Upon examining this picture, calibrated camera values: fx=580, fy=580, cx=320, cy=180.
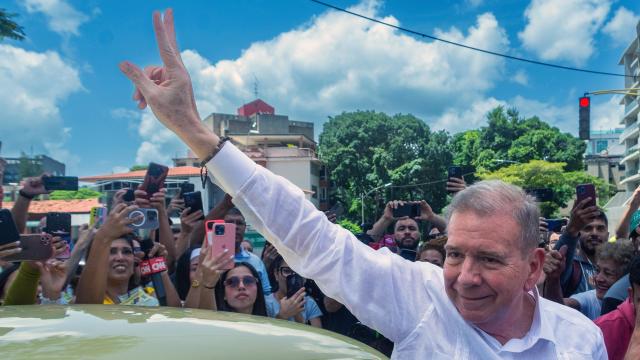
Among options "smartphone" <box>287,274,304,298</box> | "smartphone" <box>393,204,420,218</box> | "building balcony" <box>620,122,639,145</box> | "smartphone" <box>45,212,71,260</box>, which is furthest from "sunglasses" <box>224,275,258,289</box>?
"building balcony" <box>620,122,639,145</box>

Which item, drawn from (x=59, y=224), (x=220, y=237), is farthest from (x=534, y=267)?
(x=59, y=224)

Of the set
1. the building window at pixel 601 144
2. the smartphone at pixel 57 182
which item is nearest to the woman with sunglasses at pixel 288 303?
the smartphone at pixel 57 182

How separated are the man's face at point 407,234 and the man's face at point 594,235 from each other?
1639mm

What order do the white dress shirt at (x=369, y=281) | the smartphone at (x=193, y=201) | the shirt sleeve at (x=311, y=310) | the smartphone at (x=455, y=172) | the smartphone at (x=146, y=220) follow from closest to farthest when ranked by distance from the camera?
1. the white dress shirt at (x=369, y=281)
2. the smartphone at (x=146, y=220)
3. the shirt sleeve at (x=311, y=310)
4. the smartphone at (x=455, y=172)
5. the smartphone at (x=193, y=201)

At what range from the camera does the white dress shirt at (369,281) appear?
1697 mm

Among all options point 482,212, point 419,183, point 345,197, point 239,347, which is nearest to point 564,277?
point 482,212

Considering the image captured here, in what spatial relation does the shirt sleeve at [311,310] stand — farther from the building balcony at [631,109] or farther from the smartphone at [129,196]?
the building balcony at [631,109]

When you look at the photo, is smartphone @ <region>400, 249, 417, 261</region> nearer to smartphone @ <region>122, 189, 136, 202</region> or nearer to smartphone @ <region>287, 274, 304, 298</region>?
smartphone @ <region>287, 274, 304, 298</region>

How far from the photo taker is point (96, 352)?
5.34 ft

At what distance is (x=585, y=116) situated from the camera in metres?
14.3

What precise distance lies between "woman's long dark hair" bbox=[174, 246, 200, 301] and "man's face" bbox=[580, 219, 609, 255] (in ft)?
10.5

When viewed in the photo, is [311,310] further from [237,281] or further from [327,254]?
[327,254]

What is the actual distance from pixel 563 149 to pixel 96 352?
47348 millimetres

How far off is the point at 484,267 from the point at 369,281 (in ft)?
1.14
